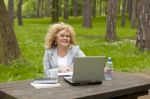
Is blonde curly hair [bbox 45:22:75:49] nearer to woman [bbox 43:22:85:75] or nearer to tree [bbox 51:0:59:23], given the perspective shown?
woman [bbox 43:22:85:75]

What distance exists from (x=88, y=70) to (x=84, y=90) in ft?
1.06

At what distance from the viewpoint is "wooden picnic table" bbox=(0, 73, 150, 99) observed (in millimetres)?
5070

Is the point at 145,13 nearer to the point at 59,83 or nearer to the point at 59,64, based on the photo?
the point at 59,64

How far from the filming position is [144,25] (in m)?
16.0

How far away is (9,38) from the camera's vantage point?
38.1 feet

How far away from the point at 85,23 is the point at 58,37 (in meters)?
29.2

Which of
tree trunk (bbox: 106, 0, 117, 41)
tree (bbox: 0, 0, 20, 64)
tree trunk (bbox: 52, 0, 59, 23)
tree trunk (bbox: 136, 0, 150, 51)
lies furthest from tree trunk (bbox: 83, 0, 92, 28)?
tree (bbox: 0, 0, 20, 64)

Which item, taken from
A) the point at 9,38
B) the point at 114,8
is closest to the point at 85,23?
the point at 114,8

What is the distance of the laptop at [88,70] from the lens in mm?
5543

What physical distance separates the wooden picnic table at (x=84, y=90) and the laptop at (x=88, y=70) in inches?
3.8

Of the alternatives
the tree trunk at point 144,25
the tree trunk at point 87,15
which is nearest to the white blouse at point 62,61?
the tree trunk at point 144,25

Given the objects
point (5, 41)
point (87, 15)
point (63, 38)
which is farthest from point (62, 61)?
point (87, 15)

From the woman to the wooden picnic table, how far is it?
742 millimetres

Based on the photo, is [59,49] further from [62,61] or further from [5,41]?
[5,41]
